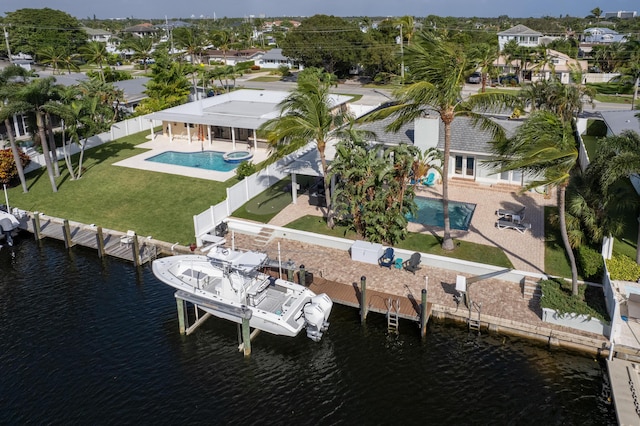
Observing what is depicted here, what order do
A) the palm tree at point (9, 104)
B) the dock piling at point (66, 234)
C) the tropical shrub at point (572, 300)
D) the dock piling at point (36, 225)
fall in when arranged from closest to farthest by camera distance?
1. the tropical shrub at point (572, 300)
2. the dock piling at point (66, 234)
3. the dock piling at point (36, 225)
4. the palm tree at point (9, 104)

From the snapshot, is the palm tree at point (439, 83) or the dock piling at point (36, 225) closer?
the palm tree at point (439, 83)

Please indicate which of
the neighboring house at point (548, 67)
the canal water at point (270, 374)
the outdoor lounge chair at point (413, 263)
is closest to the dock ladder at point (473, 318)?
the canal water at point (270, 374)

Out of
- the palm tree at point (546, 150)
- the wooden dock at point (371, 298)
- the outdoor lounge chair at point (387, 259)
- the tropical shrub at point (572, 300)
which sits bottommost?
the wooden dock at point (371, 298)

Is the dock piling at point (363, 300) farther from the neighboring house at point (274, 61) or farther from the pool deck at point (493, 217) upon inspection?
the neighboring house at point (274, 61)

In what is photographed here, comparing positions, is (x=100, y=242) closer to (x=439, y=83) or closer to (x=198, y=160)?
(x=198, y=160)

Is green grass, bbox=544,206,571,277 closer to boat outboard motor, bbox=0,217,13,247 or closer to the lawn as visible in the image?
the lawn

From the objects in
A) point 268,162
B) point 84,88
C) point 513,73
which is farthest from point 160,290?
point 513,73

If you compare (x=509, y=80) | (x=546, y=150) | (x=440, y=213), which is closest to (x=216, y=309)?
→ (x=546, y=150)

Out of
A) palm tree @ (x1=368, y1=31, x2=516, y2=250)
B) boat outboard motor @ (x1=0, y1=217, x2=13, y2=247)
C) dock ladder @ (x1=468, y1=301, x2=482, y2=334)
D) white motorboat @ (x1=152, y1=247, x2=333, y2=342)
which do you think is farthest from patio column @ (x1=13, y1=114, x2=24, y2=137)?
dock ladder @ (x1=468, y1=301, x2=482, y2=334)
